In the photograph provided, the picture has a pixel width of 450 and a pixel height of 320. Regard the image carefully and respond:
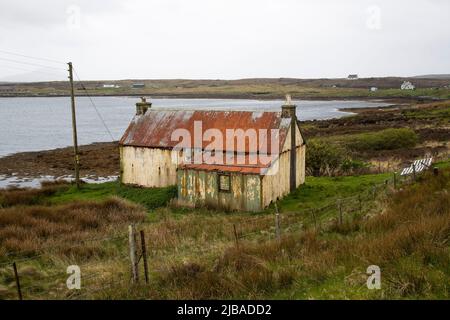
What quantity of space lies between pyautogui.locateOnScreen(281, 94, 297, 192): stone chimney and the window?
14.9 ft

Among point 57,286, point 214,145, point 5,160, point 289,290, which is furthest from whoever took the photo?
point 5,160

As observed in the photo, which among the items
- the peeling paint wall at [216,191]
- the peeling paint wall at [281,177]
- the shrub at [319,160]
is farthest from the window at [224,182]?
the shrub at [319,160]

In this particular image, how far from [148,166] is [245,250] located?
1668 centimetres

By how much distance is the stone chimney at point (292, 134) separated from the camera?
24562 millimetres

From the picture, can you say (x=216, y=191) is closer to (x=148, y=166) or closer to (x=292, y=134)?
(x=292, y=134)

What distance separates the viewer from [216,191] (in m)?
23.0

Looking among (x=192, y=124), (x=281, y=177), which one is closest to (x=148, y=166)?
(x=192, y=124)

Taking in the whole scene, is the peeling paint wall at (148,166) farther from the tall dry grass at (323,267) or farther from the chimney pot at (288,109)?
the tall dry grass at (323,267)

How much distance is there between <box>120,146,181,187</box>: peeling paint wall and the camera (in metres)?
25.9

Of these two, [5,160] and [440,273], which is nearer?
[440,273]
